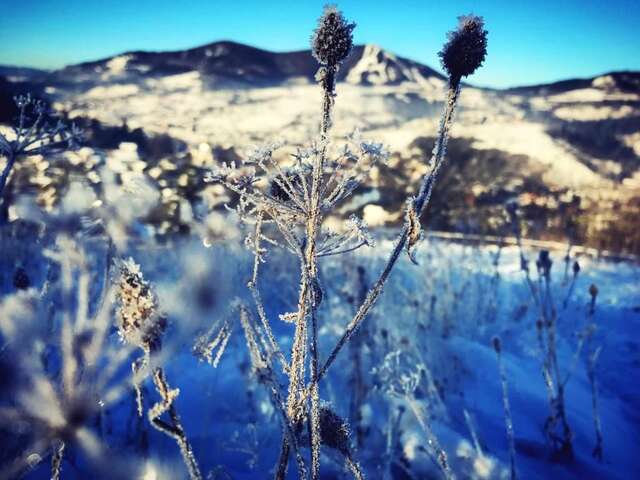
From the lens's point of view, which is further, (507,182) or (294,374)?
(507,182)

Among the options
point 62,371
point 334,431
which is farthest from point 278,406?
point 62,371

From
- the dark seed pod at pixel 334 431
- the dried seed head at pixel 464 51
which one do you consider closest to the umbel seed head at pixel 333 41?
the dried seed head at pixel 464 51

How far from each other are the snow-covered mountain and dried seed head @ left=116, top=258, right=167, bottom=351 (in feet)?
23.8

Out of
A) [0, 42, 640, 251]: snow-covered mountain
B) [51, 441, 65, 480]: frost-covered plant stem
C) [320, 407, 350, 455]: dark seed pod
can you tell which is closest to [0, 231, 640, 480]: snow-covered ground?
[51, 441, 65, 480]: frost-covered plant stem

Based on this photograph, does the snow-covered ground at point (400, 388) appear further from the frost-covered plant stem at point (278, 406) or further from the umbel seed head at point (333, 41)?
the umbel seed head at point (333, 41)

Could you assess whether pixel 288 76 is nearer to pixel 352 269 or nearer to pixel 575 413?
pixel 352 269

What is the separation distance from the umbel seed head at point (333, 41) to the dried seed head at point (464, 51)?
A: 7.0 inches

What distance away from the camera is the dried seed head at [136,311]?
29.0 inches

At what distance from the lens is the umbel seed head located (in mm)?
730

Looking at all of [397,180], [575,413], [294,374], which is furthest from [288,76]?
[294,374]

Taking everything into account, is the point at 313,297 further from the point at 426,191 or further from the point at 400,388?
the point at 400,388

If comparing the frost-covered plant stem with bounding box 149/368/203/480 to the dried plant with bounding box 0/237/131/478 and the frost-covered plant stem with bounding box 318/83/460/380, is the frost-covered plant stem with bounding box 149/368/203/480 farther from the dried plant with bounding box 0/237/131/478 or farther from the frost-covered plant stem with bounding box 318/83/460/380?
the dried plant with bounding box 0/237/131/478

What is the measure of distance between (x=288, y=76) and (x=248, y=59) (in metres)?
1.44

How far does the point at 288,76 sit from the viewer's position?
12141 mm
